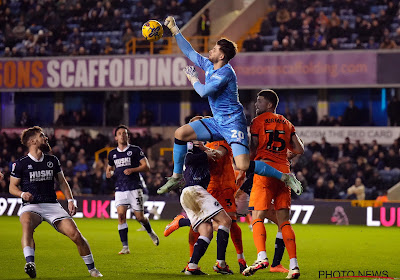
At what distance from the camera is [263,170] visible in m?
9.49

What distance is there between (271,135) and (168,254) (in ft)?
13.4

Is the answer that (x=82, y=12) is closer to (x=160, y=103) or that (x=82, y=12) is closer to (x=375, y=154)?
(x=160, y=103)

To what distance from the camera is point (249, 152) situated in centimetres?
955

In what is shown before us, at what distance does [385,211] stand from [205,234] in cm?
1257

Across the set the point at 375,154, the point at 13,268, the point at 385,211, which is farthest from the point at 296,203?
the point at 13,268

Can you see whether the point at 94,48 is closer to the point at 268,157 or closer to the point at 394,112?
the point at 394,112

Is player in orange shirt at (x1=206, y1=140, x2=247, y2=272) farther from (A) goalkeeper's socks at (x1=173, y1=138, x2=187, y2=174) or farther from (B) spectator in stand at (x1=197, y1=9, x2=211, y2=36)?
(B) spectator in stand at (x1=197, y1=9, x2=211, y2=36)

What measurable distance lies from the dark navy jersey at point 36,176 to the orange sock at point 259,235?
2.49 meters

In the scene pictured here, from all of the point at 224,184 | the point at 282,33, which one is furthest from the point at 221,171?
the point at 282,33

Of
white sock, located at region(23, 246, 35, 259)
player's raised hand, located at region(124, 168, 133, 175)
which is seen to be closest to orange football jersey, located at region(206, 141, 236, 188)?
white sock, located at region(23, 246, 35, 259)

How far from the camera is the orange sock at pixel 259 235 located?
9.62 meters

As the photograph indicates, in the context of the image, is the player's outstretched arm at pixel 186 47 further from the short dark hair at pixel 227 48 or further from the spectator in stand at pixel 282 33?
the spectator in stand at pixel 282 33

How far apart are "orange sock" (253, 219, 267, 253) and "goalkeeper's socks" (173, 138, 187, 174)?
1146 mm

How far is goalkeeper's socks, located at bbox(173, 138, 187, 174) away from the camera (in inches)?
386
